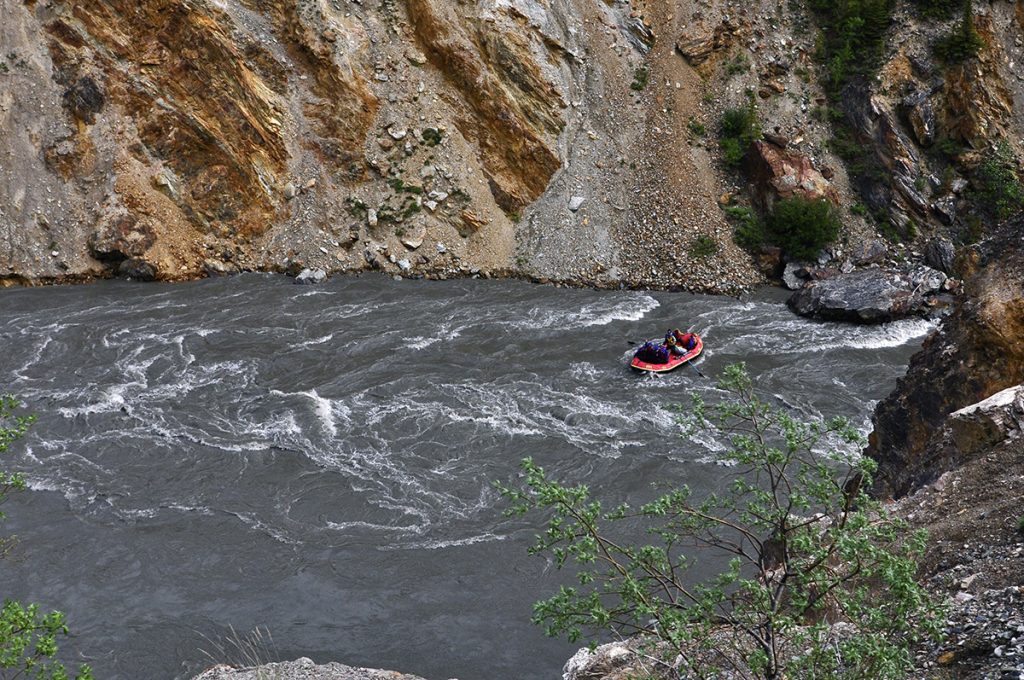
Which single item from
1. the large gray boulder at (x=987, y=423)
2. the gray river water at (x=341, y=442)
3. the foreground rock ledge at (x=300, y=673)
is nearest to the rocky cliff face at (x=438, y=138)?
the gray river water at (x=341, y=442)

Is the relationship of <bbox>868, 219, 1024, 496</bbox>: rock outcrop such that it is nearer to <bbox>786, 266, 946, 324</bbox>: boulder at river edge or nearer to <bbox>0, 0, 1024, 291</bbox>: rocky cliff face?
<bbox>786, 266, 946, 324</bbox>: boulder at river edge

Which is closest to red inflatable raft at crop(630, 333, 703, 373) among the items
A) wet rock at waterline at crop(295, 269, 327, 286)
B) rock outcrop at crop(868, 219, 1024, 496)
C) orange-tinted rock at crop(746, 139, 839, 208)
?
rock outcrop at crop(868, 219, 1024, 496)

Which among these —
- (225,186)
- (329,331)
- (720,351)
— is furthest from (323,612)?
(225,186)

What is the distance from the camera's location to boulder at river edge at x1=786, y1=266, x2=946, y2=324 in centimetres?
2539

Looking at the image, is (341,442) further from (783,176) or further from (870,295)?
(783,176)

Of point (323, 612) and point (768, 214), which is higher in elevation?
point (768, 214)

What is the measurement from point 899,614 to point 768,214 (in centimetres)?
2533

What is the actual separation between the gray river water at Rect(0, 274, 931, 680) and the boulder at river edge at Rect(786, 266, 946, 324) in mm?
597

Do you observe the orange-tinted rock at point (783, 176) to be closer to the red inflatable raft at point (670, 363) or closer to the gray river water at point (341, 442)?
the gray river water at point (341, 442)

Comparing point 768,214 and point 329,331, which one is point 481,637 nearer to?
point 329,331

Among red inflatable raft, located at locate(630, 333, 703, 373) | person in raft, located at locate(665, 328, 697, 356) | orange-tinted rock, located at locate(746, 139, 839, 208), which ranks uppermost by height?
orange-tinted rock, located at locate(746, 139, 839, 208)

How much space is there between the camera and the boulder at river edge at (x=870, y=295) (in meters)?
25.4

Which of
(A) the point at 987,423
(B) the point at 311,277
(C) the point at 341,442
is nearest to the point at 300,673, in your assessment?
(C) the point at 341,442

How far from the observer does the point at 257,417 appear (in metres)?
19.5
